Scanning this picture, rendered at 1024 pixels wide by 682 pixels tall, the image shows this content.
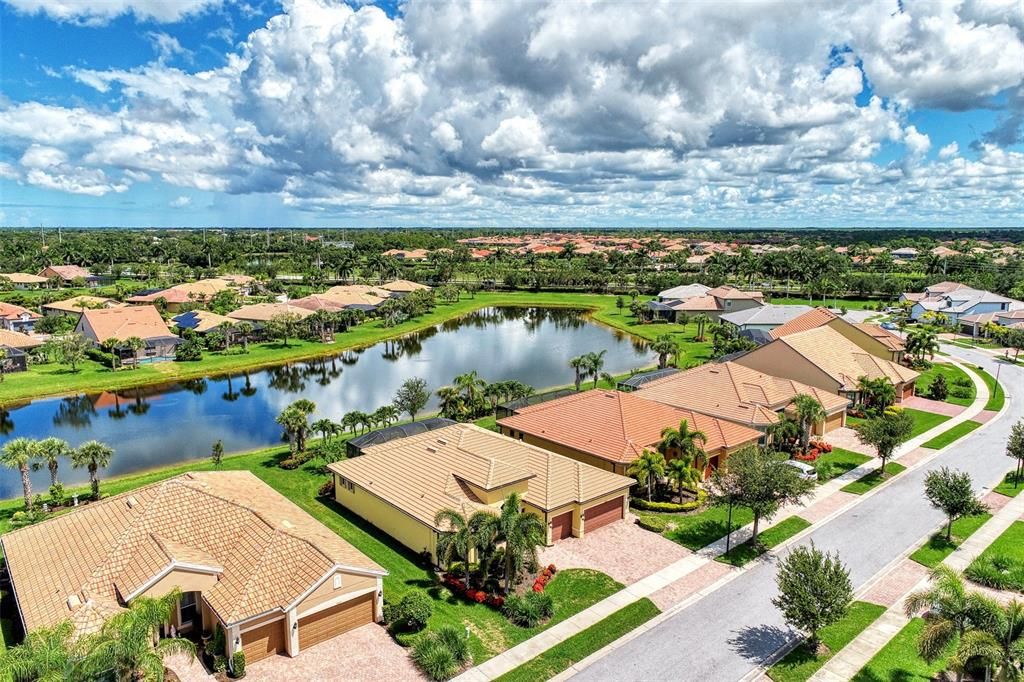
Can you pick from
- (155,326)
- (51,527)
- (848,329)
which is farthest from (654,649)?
(155,326)

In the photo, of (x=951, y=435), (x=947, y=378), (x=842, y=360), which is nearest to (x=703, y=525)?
(x=951, y=435)

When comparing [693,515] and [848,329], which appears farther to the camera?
[848,329]

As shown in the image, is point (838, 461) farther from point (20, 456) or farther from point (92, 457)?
point (20, 456)

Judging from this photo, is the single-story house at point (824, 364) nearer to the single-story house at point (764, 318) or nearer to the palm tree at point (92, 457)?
the single-story house at point (764, 318)

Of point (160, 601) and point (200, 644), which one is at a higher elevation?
point (160, 601)

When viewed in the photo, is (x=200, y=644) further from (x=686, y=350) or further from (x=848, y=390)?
(x=686, y=350)

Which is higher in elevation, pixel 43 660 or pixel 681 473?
pixel 43 660
